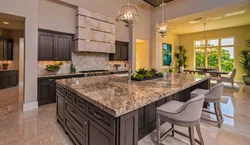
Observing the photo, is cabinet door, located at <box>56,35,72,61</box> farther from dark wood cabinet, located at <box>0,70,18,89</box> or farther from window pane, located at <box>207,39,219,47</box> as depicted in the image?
window pane, located at <box>207,39,219,47</box>

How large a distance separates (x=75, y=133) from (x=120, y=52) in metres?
4.85

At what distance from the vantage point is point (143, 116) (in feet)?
7.25

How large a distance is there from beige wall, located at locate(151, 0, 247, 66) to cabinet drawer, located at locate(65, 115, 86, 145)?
6.21 meters

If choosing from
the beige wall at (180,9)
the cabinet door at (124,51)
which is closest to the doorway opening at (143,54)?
the beige wall at (180,9)

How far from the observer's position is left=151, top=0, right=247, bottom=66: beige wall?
5133 millimetres

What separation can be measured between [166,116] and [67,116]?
5.12ft

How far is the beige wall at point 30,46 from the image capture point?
11.5 ft

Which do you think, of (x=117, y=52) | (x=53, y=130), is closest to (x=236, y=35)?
(x=117, y=52)

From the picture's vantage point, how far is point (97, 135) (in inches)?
53.2

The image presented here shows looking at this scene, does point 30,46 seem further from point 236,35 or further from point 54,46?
point 236,35

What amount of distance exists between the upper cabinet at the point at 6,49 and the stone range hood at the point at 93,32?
4.60 m

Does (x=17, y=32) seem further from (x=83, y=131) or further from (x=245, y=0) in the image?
(x=245, y=0)

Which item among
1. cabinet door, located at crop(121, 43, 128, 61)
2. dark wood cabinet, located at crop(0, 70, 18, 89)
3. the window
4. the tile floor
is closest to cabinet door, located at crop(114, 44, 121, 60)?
cabinet door, located at crop(121, 43, 128, 61)

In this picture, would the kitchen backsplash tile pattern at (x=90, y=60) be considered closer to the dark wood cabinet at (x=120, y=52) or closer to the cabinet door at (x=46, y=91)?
the dark wood cabinet at (x=120, y=52)
